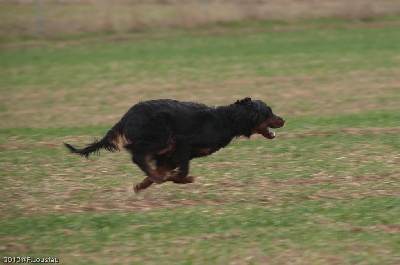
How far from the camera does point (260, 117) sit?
8680 mm

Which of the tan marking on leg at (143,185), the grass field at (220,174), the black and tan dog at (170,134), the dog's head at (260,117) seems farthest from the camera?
the dog's head at (260,117)

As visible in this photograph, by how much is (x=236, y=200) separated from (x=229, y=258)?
198 centimetres

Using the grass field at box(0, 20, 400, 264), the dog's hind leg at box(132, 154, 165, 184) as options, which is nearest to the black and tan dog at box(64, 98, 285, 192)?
the dog's hind leg at box(132, 154, 165, 184)

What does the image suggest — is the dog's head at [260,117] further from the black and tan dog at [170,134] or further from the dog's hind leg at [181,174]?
the dog's hind leg at [181,174]

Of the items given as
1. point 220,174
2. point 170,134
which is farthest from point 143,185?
point 220,174

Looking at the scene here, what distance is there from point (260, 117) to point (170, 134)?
4.03 feet

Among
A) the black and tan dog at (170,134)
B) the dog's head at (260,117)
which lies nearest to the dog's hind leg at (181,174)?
the black and tan dog at (170,134)

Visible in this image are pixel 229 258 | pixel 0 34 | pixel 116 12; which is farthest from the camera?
pixel 116 12

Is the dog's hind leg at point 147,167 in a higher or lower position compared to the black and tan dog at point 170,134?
lower

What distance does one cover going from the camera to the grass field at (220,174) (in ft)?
20.9

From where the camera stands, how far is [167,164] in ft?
27.4

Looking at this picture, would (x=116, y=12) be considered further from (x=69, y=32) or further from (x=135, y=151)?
(x=135, y=151)

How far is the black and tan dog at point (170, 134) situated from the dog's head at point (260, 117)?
0.06 m

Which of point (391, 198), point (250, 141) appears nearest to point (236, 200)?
point (391, 198)
